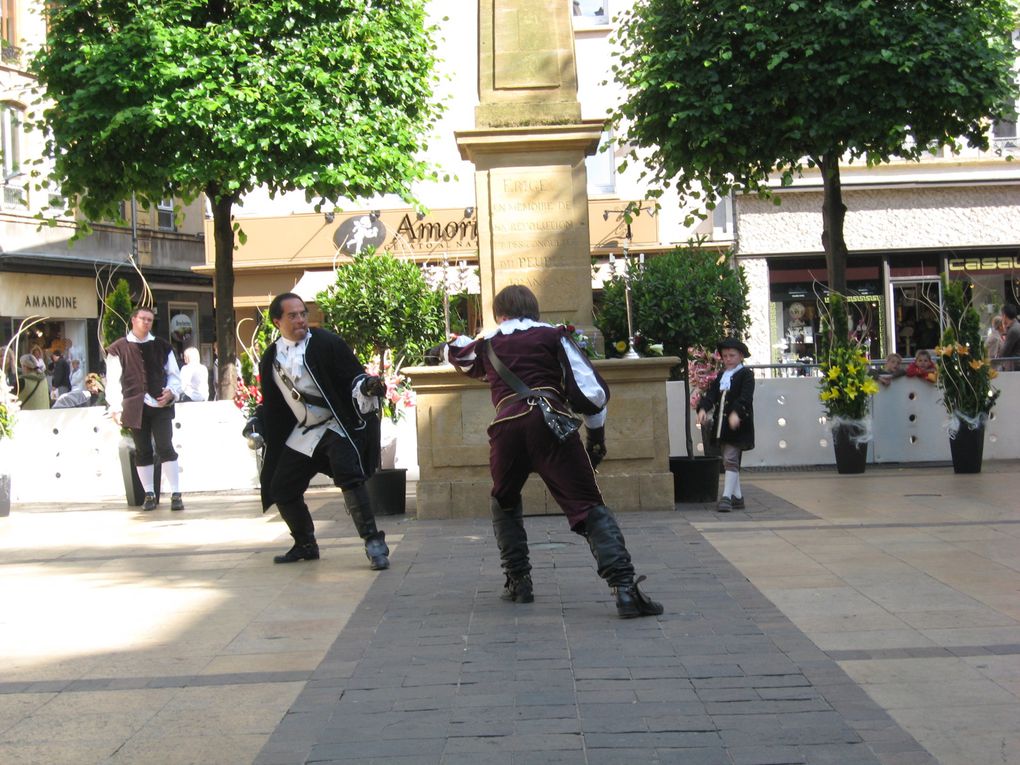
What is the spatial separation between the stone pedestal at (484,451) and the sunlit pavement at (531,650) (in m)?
0.76

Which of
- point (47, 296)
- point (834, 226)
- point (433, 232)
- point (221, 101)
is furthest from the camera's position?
A: point (47, 296)

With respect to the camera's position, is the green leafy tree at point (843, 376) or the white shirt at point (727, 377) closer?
the white shirt at point (727, 377)

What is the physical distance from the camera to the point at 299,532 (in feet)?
29.2

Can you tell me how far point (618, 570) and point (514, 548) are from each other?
2.20ft

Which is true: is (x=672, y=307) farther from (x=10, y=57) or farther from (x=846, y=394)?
(x=10, y=57)

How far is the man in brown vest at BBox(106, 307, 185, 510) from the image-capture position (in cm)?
1232

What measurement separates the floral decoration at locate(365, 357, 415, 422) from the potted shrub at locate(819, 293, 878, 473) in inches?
169

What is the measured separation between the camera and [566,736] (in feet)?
15.2

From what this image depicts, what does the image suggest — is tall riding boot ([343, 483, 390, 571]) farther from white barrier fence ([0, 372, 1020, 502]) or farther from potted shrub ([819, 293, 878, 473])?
potted shrub ([819, 293, 878, 473])

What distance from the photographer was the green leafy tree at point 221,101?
58.8 feet

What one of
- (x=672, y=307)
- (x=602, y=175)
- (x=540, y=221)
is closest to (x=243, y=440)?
(x=672, y=307)

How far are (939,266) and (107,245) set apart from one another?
21733 mm

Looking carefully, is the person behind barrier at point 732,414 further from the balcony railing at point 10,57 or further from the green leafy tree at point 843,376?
the balcony railing at point 10,57

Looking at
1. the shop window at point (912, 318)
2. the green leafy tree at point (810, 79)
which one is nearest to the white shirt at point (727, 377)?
the green leafy tree at point (810, 79)
